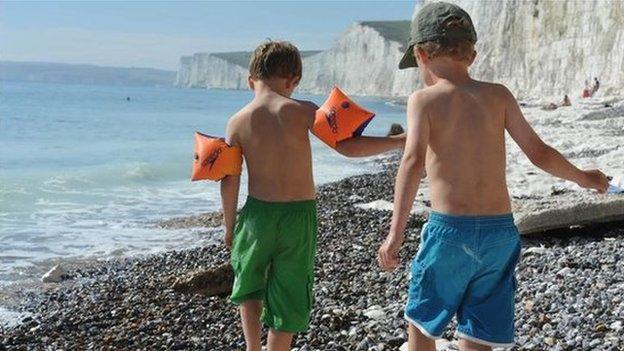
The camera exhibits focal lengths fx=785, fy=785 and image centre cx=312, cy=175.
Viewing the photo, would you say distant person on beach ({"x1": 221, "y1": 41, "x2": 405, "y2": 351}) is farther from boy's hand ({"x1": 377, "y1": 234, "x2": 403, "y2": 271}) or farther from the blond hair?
boy's hand ({"x1": 377, "y1": 234, "x2": 403, "y2": 271})

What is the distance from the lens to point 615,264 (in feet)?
19.0

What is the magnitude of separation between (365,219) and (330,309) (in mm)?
4769

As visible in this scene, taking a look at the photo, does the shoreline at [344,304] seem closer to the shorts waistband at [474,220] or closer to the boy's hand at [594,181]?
the boy's hand at [594,181]

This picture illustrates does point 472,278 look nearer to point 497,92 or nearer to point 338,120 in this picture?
point 497,92

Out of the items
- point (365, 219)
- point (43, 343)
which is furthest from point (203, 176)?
point (365, 219)

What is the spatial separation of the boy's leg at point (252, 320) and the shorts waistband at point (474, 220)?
119 centimetres

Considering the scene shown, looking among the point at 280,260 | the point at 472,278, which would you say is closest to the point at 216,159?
the point at 280,260

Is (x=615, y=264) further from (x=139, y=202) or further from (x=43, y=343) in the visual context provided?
(x=139, y=202)

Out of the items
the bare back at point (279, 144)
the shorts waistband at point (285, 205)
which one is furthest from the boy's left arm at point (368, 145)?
the shorts waistband at point (285, 205)

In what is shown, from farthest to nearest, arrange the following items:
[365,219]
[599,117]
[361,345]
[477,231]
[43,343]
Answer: [599,117] < [365,219] < [43,343] < [361,345] < [477,231]

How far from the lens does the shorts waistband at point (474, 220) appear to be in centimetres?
321

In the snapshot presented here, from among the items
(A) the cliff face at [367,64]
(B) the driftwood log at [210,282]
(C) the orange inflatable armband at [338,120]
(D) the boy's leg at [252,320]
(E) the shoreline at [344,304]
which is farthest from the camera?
(A) the cliff face at [367,64]

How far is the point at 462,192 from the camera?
3229 mm

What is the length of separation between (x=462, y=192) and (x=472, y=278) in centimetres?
35
